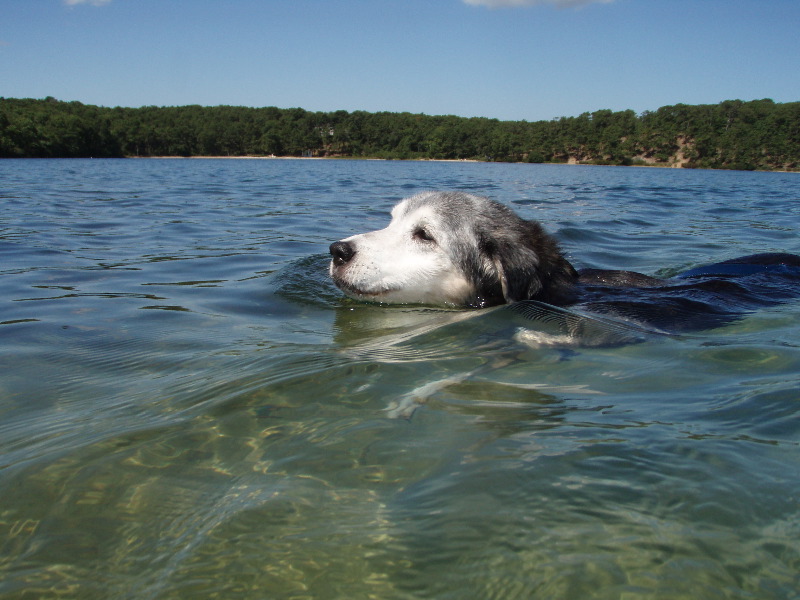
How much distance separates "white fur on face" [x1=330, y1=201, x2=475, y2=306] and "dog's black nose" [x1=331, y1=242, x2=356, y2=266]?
32mm

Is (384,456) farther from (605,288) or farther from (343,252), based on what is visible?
(605,288)

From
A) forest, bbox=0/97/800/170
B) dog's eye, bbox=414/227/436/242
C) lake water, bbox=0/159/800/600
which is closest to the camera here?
lake water, bbox=0/159/800/600

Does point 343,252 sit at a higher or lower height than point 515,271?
higher

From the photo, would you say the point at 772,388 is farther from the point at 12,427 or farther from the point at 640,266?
the point at 640,266

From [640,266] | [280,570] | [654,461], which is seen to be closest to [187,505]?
[280,570]

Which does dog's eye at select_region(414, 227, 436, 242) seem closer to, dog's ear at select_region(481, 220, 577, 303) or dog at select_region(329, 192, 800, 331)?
dog at select_region(329, 192, 800, 331)

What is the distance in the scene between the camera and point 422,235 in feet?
17.7

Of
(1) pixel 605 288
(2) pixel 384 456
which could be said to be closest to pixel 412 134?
(1) pixel 605 288

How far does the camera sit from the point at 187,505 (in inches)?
84.4

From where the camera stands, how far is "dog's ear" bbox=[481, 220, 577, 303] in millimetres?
5164

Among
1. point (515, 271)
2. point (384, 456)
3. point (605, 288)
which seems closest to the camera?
point (384, 456)

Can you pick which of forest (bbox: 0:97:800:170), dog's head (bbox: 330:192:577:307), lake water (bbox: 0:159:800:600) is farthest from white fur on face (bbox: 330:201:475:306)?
forest (bbox: 0:97:800:170)

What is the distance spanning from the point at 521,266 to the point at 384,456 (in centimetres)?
308

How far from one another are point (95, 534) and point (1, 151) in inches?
3840
